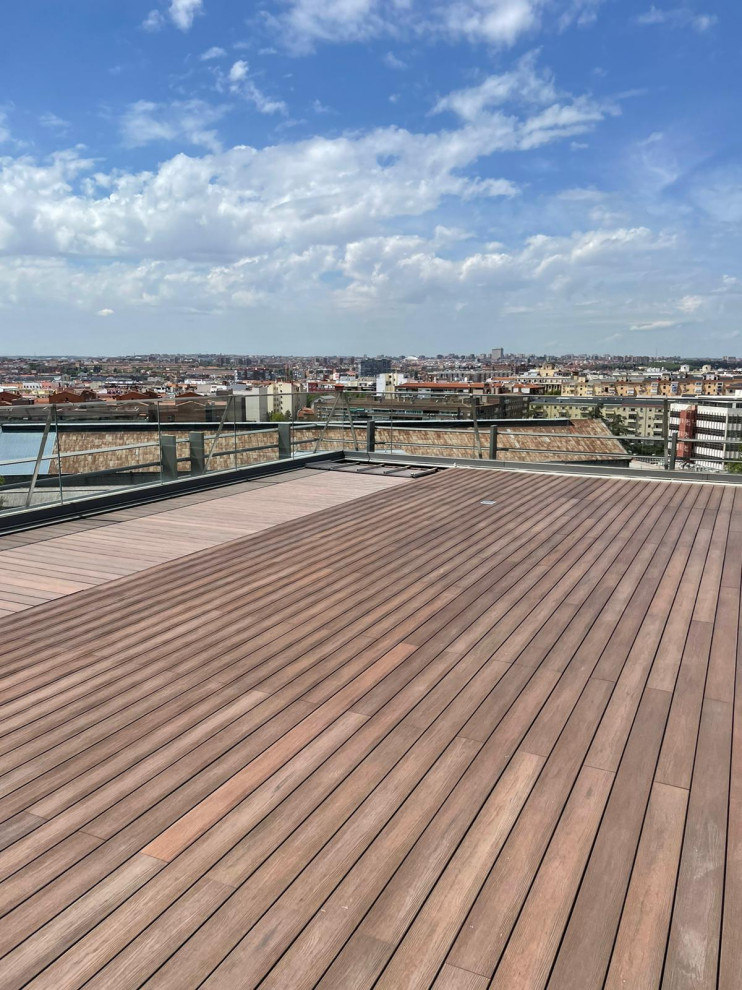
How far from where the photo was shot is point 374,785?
203cm

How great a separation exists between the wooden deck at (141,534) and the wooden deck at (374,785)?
0.34 m

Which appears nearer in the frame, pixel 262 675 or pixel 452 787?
pixel 452 787

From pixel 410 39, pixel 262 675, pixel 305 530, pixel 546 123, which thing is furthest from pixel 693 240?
pixel 262 675

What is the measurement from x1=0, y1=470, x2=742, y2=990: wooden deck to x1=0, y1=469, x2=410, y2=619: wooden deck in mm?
340

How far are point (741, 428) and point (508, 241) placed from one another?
97.4ft

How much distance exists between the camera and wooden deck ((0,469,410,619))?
409 centimetres

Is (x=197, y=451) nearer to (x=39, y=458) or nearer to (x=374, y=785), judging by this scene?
(x=39, y=458)

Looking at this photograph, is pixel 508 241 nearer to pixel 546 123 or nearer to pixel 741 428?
pixel 546 123

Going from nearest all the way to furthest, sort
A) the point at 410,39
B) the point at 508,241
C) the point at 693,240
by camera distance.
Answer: the point at 410,39, the point at 693,240, the point at 508,241

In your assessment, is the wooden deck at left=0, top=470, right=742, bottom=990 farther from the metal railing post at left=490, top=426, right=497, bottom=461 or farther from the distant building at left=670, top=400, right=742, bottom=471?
the metal railing post at left=490, top=426, right=497, bottom=461

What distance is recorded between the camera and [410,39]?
16.0m

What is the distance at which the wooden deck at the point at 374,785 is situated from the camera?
1.44 m

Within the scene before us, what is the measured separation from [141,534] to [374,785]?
3.75 meters

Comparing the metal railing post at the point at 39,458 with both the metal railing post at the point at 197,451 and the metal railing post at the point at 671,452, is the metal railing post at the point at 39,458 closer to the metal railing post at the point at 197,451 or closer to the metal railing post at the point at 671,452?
the metal railing post at the point at 197,451
